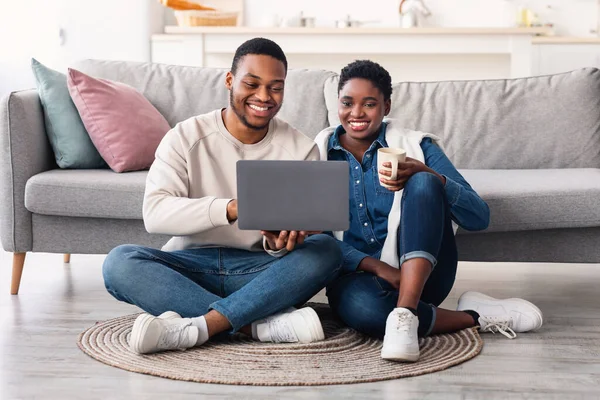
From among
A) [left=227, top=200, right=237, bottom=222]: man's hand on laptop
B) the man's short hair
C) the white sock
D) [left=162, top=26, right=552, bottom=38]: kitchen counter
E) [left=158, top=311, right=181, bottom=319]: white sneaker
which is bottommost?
the white sock

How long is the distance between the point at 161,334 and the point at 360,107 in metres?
0.80

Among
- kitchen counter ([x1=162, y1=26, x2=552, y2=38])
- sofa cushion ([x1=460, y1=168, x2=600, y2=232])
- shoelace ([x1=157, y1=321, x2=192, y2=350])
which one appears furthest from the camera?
kitchen counter ([x1=162, y1=26, x2=552, y2=38])

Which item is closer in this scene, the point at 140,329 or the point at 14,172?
the point at 140,329

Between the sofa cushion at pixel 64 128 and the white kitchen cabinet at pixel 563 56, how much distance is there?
3.48 meters

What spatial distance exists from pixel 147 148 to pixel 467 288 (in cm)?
121

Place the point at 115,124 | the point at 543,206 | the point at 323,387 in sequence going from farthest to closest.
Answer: the point at 115,124
the point at 543,206
the point at 323,387

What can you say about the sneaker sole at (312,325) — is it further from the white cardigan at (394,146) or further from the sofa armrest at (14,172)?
the sofa armrest at (14,172)

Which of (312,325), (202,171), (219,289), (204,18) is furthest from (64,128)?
(204,18)

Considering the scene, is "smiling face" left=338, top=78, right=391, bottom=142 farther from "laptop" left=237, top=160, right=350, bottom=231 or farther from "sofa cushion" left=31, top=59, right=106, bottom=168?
"sofa cushion" left=31, top=59, right=106, bottom=168

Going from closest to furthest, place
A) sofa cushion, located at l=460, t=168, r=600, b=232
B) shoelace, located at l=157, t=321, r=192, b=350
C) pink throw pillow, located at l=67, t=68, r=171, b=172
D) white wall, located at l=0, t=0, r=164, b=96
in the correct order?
shoelace, located at l=157, t=321, r=192, b=350 → sofa cushion, located at l=460, t=168, r=600, b=232 → pink throw pillow, located at l=67, t=68, r=171, b=172 → white wall, located at l=0, t=0, r=164, b=96

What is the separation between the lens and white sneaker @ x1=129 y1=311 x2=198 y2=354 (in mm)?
2174

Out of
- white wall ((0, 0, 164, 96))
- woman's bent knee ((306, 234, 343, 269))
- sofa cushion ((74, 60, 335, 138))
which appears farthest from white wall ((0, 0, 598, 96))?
woman's bent knee ((306, 234, 343, 269))

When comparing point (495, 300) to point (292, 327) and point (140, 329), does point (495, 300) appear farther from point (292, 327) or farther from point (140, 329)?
point (140, 329)

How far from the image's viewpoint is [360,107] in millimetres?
2447
